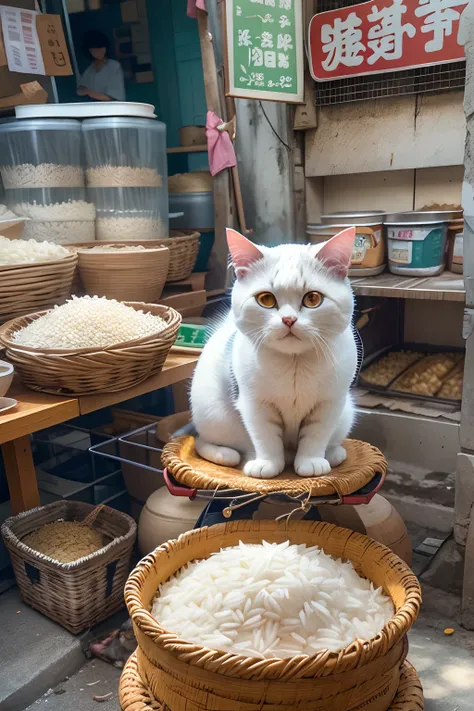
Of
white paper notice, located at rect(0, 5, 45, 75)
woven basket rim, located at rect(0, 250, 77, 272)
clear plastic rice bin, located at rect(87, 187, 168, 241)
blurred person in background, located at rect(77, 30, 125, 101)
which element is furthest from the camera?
blurred person in background, located at rect(77, 30, 125, 101)

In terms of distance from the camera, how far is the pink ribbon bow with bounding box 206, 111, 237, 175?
2.85 meters

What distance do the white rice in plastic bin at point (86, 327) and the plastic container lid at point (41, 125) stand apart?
46.3 inches

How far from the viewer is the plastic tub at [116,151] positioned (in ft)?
8.82

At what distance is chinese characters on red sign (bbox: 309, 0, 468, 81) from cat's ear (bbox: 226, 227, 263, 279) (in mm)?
1953

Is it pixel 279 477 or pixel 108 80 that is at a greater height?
pixel 108 80

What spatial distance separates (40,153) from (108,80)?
201cm

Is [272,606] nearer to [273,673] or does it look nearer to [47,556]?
[273,673]

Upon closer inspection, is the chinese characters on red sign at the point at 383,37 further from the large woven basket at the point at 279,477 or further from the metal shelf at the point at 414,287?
the large woven basket at the point at 279,477

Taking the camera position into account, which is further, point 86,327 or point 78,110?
point 78,110

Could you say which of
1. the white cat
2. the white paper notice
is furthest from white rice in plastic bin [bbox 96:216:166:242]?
the white cat

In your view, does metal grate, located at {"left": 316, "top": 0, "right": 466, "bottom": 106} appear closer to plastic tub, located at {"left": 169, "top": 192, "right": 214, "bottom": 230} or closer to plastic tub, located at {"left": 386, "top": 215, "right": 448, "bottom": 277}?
plastic tub, located at {"left": 386, "top": 215, "right": 448, "bottom": 277}

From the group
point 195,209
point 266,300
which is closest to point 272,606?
point 266,300

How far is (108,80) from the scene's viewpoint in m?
4.29

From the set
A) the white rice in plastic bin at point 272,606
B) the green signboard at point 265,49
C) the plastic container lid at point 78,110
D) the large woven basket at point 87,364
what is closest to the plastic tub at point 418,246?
the green signboard at point 265,49
